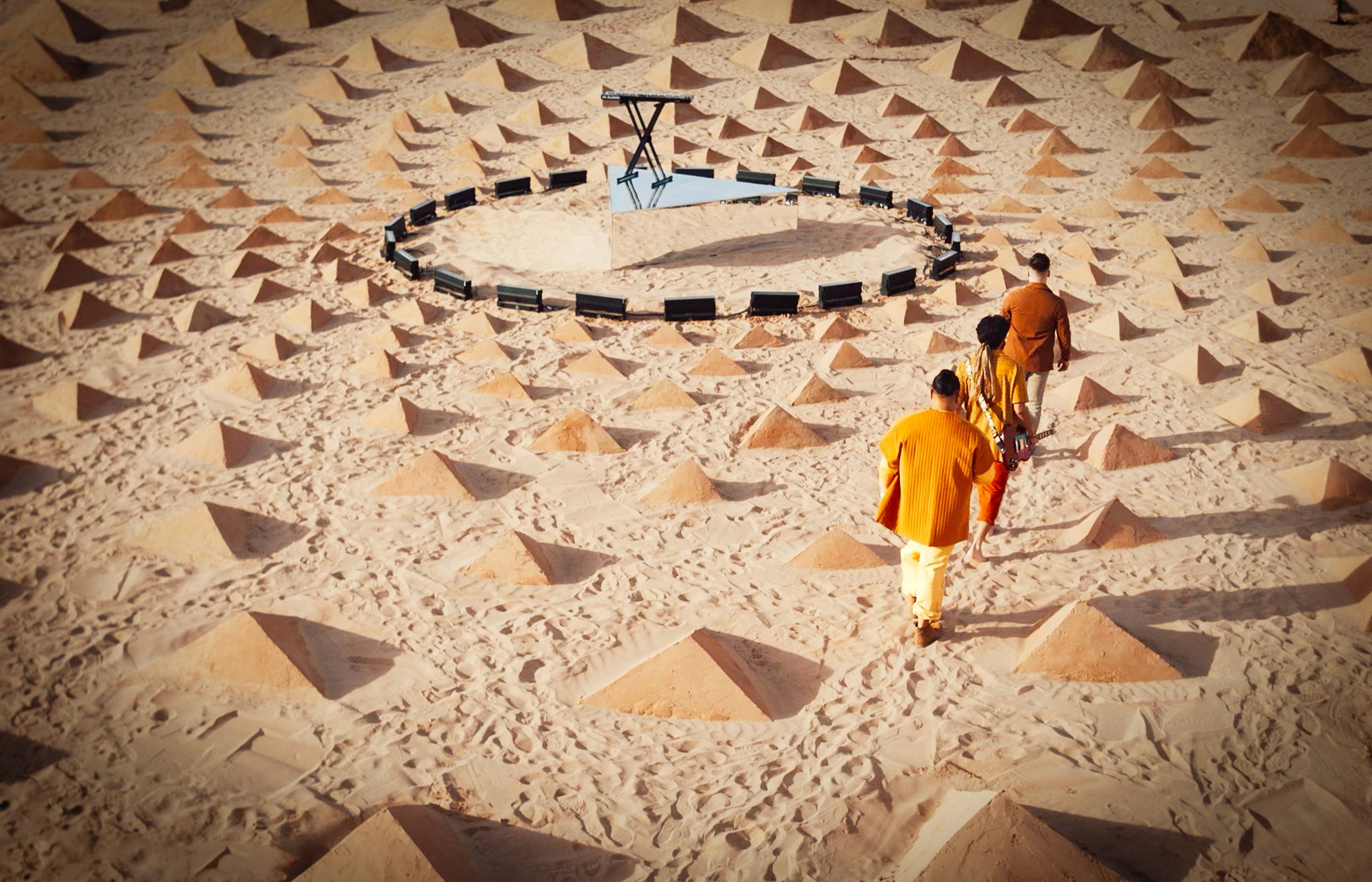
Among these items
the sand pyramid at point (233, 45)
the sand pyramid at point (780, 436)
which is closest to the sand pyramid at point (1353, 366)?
the sand pyramid at point (780, 436)

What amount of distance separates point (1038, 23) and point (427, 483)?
22729 millimetres

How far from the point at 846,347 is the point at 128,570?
7002mm

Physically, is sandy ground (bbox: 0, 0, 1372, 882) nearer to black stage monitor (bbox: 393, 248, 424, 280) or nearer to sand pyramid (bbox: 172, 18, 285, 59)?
black stage monitor (bbox: 393, 248, 424, 280)

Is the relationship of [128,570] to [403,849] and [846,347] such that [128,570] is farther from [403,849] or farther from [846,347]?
[846,347]

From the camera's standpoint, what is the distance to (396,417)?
9.54 meters

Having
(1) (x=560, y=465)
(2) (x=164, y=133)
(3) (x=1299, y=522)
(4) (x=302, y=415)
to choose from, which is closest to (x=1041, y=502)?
(3) (x=1299, y=522)

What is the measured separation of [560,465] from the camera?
8.98m

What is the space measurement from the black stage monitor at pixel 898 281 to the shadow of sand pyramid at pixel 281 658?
27.0ft

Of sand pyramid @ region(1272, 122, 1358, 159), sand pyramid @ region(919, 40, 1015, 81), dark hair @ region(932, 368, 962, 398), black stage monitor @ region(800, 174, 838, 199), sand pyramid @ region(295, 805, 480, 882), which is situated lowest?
sand pyramid @ region(295, 805, 480, 882)

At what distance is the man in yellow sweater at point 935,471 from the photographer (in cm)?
578

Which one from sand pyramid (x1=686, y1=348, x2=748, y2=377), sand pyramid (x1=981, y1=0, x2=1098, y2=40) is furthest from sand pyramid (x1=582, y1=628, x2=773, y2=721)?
sand pyramid (x1=981, y1=0, x2=1098, y2=40)

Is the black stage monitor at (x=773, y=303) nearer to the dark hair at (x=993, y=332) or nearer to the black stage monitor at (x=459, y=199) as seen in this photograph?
the dark hair at (x=993, y=332)

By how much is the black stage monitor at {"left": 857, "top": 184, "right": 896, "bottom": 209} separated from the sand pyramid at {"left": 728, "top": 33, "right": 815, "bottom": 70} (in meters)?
8.49

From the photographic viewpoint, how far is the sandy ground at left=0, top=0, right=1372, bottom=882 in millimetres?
5227
